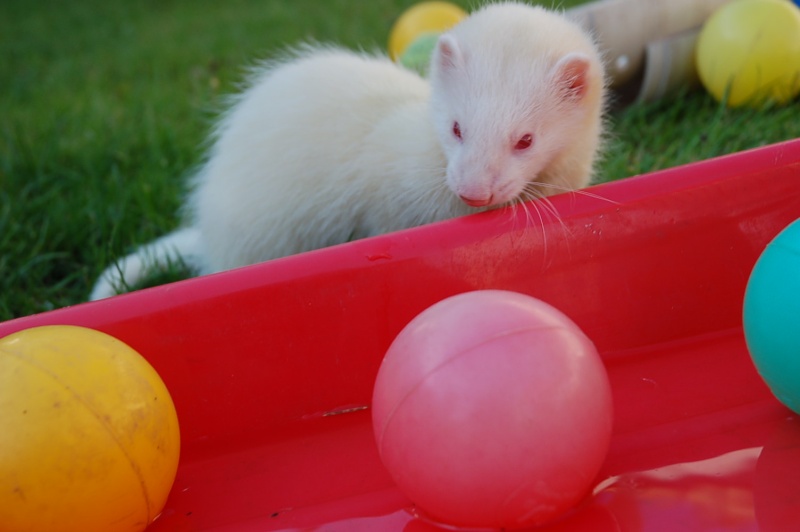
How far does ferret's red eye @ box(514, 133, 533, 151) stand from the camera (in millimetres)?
2412

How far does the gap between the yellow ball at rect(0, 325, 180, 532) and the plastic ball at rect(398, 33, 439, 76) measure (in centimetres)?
218

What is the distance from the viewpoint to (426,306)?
2.32m

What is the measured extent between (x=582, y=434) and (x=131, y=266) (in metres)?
1.92

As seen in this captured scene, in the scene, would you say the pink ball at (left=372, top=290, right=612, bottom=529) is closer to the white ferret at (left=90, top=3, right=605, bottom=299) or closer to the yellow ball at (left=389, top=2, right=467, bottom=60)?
the white ferret at (left=90, top=3, right=605, bottom=299)

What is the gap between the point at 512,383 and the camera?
1.64 meters

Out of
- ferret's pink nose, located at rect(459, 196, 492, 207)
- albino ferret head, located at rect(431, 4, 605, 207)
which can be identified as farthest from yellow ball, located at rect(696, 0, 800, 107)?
ferret's pink nose, located at rect(459, 196, 492, 207)

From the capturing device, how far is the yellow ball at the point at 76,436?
1705 mm

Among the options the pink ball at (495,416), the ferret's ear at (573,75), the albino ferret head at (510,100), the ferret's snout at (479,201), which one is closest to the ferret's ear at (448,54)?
the albino ferret head at (510,100)

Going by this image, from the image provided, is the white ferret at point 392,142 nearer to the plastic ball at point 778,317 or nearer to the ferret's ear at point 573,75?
the ferret's ear at point 573,75

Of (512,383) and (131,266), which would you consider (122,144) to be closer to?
(131,266)

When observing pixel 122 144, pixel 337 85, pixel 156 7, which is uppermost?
pixel 337 85

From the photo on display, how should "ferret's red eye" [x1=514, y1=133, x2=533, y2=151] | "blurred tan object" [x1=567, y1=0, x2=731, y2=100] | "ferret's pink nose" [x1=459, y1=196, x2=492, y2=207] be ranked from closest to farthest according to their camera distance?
"ferret's pink nose" [x1=459, y1=196, x2=492, y2=207] → "ferret's red eye" [x1=514, y1=133, x2=533, y2=151] → "blurred tan object" [x1=567, y1=0, x2=731, y2=100]

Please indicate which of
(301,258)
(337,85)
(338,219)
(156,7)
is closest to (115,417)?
(301,258)

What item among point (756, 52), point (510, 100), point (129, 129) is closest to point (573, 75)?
point (510, 100)
